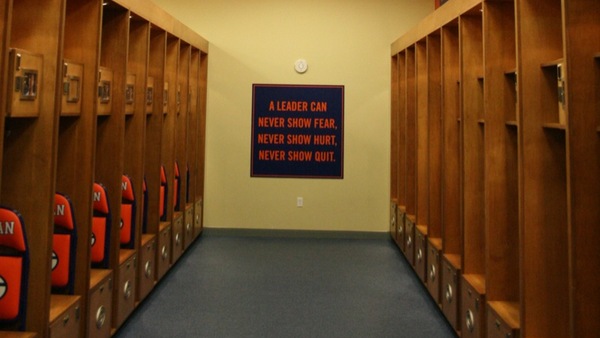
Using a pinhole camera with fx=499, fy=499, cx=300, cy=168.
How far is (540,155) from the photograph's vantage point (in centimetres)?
234

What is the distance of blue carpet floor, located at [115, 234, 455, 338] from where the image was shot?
3.42 m

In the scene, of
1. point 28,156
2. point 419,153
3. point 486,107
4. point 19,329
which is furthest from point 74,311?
point 419,153

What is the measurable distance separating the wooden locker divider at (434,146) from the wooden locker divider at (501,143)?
4.11 feet

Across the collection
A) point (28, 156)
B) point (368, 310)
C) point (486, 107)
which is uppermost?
point (486, 107)

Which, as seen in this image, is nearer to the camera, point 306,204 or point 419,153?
point 419,153

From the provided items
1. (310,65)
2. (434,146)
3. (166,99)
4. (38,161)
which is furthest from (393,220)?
(38,161)

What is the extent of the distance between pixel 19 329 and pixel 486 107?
2.59 metres

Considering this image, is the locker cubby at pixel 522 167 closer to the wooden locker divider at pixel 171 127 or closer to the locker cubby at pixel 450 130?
the locker cubby at pixel 450 130

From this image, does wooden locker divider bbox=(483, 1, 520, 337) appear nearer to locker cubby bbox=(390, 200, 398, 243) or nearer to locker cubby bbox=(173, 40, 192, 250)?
locker cubby bbox=(390, 200, 398, 243)

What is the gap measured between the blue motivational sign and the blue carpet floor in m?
1.02

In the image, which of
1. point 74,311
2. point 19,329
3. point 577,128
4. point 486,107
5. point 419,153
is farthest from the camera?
point 419,153

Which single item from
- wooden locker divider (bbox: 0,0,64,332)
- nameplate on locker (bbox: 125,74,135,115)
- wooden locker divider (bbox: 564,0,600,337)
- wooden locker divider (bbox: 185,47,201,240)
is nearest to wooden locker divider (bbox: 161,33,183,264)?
wooden locker divider (bbox: 185,47,201,240)

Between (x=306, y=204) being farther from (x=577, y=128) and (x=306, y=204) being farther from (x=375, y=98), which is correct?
(x=577, y=128)

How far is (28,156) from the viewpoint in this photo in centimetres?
223
